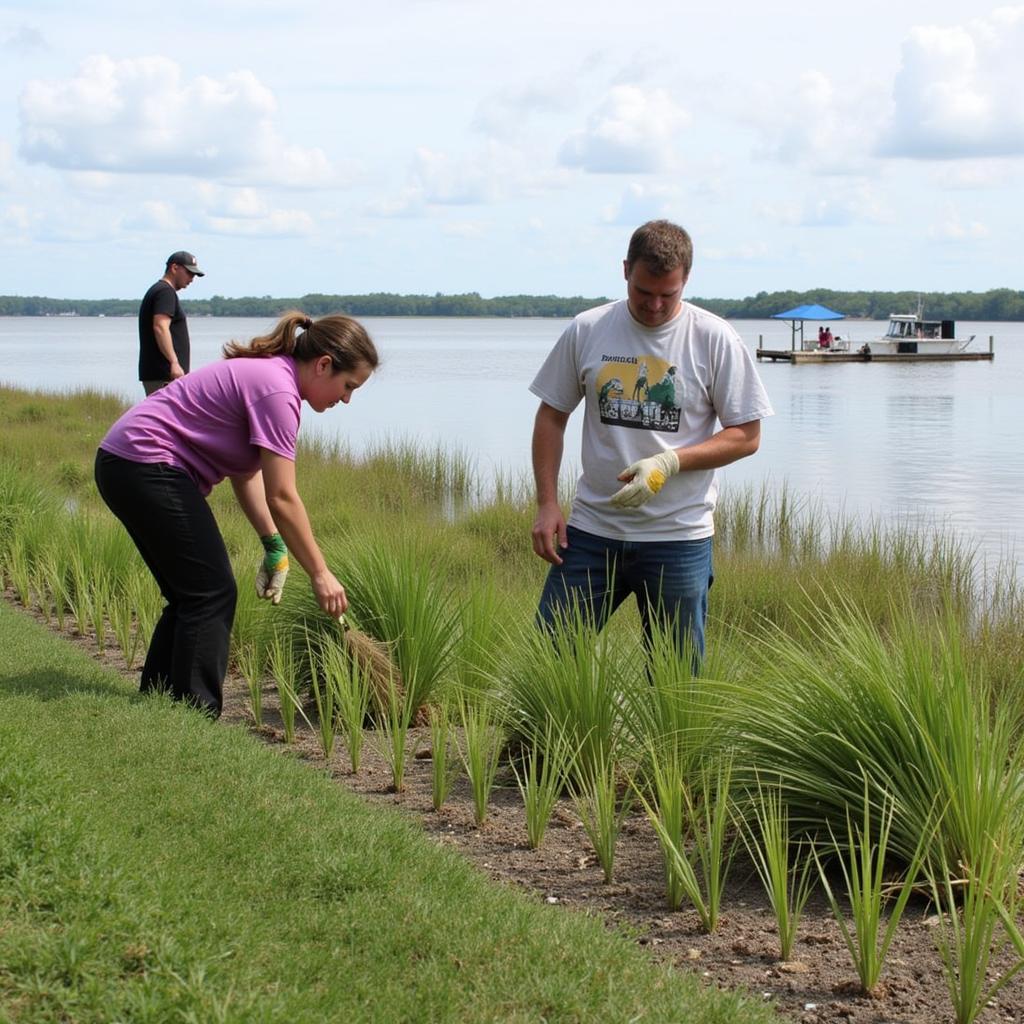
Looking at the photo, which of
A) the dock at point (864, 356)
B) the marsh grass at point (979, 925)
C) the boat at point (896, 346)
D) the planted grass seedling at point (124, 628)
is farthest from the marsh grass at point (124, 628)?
the boat at point (896, 346)

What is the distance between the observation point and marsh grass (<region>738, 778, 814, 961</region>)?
367 cm

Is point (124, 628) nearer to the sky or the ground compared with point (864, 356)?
nearer to the ground

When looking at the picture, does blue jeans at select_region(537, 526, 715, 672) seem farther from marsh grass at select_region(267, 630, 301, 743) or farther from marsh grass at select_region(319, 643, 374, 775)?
marsh grass at select_region(267, 630, 301, 743)

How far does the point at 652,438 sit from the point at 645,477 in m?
0.32

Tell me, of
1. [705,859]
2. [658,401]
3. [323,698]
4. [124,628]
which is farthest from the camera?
[124,628]

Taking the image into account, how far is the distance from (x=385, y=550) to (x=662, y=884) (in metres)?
2.88

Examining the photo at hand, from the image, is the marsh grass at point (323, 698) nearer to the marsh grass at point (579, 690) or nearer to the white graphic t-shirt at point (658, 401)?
the marsh grass at point (579, 690)

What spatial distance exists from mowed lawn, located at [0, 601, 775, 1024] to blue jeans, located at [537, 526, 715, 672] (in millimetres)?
1109

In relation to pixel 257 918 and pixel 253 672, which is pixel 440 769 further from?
pixel 253 672

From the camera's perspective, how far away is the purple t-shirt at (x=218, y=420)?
5.36 meters

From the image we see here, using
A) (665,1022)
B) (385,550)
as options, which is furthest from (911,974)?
(385,550)

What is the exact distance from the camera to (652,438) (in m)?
5.14

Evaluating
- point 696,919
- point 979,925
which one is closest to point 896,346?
point 696,919

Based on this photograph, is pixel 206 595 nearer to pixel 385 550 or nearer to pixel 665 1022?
pixel 385 550
